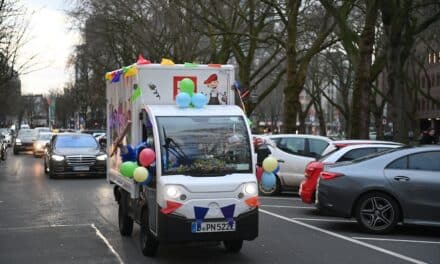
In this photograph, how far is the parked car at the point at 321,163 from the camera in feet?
42.3

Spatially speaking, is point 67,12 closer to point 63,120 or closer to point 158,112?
point 158,112

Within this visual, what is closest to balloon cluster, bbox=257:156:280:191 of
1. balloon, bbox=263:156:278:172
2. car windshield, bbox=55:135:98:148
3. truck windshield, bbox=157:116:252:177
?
balloon, bbox=263:156:278:172

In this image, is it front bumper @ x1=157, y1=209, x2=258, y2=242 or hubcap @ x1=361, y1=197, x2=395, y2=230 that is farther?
hubcap @ x1=361, y1=197, x2=395, y2=230

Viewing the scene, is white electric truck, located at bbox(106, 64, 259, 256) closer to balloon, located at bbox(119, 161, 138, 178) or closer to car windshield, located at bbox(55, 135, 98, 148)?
balloon, located at bbox(119, 161, 138, 178)

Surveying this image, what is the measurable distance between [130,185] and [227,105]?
178 centimetres

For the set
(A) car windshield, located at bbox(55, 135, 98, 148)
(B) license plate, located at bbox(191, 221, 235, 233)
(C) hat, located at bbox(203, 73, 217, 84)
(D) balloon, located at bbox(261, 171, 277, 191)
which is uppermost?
(C) hat, located at bbox(203, 73, 217, 84)

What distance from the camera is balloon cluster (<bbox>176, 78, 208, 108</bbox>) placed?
8.78m

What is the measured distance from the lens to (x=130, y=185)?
9.65 m

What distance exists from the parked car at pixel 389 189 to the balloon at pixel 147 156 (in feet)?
13.0

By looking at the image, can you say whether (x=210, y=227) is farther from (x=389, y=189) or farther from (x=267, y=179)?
(x=389, y=189)

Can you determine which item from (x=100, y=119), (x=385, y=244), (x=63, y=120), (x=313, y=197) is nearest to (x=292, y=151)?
(x=313, y=197)

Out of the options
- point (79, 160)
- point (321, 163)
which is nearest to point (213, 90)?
point (321, 163)

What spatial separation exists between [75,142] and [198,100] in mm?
15504

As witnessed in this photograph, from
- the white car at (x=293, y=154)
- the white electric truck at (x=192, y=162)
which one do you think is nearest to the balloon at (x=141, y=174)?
the white electric truck at (x=192, y=162)
